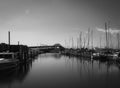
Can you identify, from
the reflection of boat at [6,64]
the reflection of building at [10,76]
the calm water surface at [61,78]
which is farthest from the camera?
the reflection of boat at [6,64]

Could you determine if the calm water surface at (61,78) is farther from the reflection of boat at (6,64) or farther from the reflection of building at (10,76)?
the reflection of boat at (6,64)

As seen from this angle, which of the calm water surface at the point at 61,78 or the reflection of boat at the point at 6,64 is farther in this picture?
the reflection of boat at the point at 6,64

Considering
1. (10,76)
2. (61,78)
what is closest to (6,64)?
(10,76)

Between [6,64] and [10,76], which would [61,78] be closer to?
[10,76]

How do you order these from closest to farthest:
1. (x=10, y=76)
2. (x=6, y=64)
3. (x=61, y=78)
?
(x=61, y=78) < (x=10, y=76) < (x=6, y=64)

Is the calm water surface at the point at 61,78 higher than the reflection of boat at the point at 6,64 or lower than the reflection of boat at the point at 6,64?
lower

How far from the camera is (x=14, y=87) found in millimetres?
13914

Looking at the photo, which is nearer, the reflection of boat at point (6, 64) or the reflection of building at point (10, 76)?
the reflection of building at point (10, 76)

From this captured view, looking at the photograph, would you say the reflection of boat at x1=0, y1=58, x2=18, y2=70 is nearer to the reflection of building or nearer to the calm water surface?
the reflection of building

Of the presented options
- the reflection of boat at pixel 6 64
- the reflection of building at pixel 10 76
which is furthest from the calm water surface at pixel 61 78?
the reflection of boat at pixel 6 64

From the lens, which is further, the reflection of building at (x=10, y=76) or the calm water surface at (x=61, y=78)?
the reflection of building at (x=10, y=76)

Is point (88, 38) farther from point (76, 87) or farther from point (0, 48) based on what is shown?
point (76, 87)

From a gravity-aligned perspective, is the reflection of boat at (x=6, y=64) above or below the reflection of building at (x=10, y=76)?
above

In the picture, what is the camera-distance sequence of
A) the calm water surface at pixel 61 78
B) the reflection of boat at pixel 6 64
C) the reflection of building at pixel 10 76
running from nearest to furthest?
the calm water surface at pixel 61 78, the reflection of building at pixel 10 76, the reflection of boat at pixel 6 64
